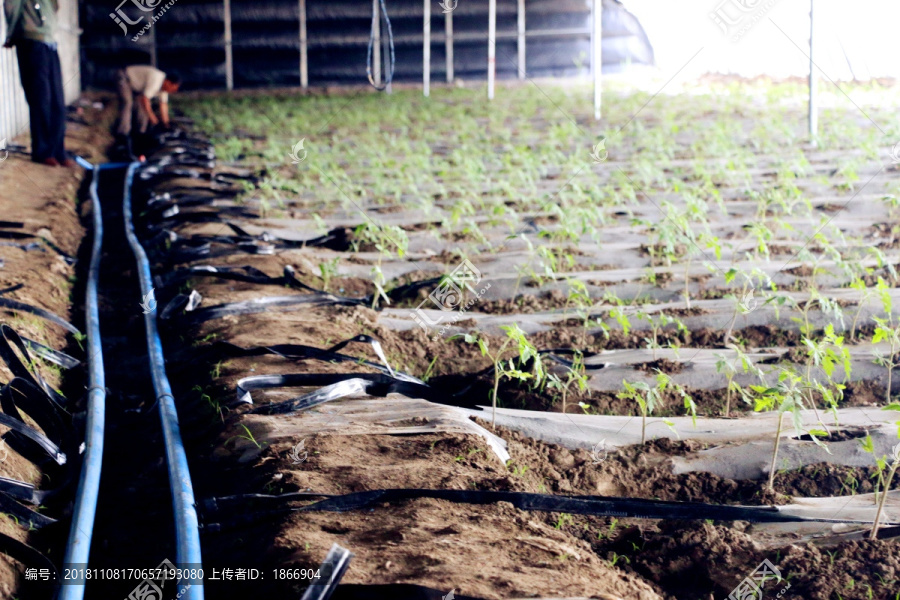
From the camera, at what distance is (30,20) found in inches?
255

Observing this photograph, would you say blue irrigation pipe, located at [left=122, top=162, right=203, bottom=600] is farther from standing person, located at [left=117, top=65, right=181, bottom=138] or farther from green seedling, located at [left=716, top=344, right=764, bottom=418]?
standing person, located at [left=117, top=65, right=181, bottom=138]

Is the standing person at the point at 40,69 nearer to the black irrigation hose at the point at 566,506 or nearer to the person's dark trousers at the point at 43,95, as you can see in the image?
the person's dark trousers at the point at 43,95

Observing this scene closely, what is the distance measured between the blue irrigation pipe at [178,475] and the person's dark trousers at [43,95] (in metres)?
3.63

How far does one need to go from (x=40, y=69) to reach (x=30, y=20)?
379 mm

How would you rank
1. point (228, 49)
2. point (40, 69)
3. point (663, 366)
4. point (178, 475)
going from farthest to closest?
point (228, 49) → point (40, 69) → point (663, 366) → point (178, 475)

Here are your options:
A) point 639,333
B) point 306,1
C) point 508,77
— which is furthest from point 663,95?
point 639,333

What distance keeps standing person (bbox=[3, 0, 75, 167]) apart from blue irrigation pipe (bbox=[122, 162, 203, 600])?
3651 mm

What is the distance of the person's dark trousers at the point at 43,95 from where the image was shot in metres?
6.62

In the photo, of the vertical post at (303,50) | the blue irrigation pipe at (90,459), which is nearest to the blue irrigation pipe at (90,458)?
the blue irrigation pipe at (90,459)

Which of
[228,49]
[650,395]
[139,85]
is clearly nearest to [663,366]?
[650,395]

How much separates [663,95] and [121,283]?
947 cm

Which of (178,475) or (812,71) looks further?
(812,71)

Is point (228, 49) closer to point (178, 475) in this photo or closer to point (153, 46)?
point (153, 46)

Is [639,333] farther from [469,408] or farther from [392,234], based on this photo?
[392,234]
